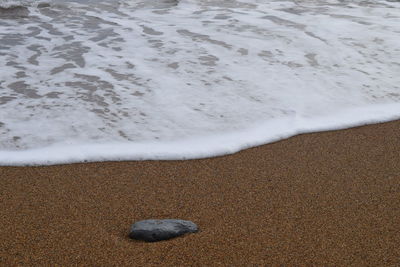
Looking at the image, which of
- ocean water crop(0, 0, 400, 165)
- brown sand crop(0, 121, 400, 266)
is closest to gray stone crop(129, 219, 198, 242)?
brown sand crop(0, 121, 400, 266)

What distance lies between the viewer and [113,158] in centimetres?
257

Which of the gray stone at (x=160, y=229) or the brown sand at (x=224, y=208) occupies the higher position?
the gray stone at (x=160, y=229)

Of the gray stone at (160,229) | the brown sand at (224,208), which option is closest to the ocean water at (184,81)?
the brown sand at (224,208)

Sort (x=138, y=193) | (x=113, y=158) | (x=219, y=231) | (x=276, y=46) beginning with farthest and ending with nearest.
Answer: (x=276, y=46) → (x=113, y=158) → (x=138, y=193) → (x=219, y=231)

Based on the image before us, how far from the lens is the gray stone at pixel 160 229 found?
1.85m

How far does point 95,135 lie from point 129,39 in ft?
7.08

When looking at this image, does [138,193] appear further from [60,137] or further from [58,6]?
[58,6]

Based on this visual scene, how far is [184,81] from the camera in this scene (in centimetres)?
362

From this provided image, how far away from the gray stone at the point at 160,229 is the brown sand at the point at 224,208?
38mm

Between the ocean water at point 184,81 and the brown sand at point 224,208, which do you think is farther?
the ocean water at point 184,81

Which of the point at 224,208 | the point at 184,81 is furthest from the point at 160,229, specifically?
the point at 184,81

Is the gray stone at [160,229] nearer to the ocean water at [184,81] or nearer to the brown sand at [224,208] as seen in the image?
the brown sand at [224,208]

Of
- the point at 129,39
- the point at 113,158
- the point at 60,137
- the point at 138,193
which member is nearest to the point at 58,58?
the point at 129,39

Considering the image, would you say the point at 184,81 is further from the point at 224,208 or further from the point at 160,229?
the point at 160,229
